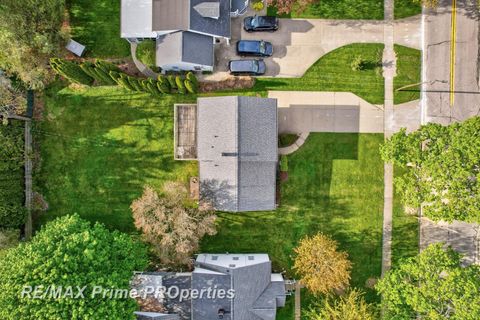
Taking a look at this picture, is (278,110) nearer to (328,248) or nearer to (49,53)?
(328,248)

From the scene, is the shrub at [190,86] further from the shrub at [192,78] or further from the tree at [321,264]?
the tree at [321,264]

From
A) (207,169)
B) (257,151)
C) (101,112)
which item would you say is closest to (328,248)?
(257,151)

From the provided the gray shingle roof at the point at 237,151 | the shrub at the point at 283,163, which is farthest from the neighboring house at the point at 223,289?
the shrub at the point at 283,163

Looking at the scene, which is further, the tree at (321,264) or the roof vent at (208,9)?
the tree at (321,264)

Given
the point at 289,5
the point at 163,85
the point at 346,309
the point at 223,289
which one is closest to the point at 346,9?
the point at 289,5

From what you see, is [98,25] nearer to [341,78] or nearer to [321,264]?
[341,78]

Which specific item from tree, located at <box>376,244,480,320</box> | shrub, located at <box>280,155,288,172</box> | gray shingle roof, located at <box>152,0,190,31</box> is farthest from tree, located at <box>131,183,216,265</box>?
tree, located at <box>376,244,480,320</box>
